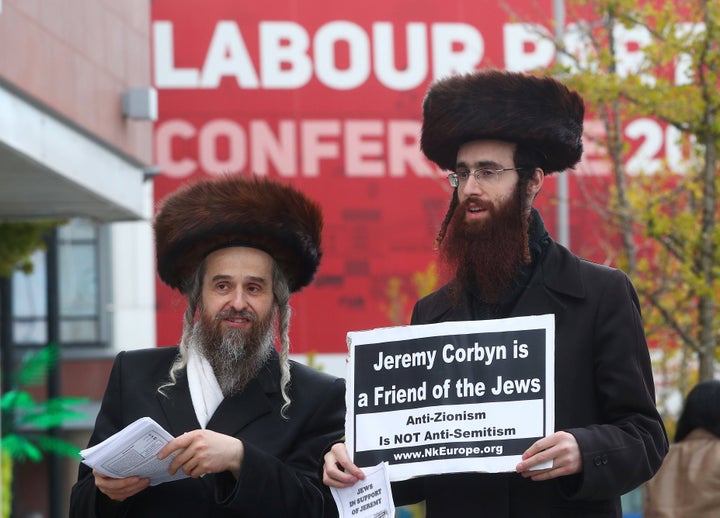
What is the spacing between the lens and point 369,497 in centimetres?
→ 479

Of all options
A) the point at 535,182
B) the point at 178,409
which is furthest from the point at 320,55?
the point at 535,182

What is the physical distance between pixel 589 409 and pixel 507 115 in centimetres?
93

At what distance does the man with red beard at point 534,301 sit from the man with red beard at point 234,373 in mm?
501

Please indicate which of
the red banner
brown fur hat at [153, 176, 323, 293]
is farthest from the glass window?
brown fur hat at [153, 176, 323, 293]

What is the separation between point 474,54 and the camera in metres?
35.2

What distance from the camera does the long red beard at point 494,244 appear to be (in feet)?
16.5

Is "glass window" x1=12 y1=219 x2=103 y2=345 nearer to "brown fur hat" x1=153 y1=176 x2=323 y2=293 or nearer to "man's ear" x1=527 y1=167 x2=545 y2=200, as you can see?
"brown fur hat" x1=153 y1=176 x2=323 y2=293

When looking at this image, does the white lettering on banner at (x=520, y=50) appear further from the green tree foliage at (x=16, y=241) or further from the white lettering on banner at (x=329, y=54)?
the green tree foliage at (x=16, y=241)

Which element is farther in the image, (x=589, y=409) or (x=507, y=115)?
(x=507, y=115)

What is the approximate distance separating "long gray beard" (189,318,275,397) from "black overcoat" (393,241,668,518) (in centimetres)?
80

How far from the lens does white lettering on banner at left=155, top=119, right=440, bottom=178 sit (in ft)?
115

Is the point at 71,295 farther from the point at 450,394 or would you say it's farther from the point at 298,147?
the point at 450,394

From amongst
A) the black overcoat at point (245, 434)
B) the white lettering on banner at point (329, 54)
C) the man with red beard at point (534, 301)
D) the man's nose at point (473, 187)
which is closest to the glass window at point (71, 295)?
the white lettering on banner at point (329, 54)

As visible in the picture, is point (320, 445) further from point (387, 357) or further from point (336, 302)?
point (336, 302)
